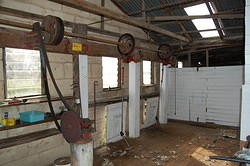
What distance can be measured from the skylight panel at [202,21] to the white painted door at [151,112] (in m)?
2.45

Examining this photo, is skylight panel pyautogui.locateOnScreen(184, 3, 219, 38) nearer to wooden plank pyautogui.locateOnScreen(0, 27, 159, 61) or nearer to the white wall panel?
the white wall panel

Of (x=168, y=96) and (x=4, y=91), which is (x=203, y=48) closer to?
(x=168, y=96)

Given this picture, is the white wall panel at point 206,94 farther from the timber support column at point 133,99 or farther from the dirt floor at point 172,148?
the timber support column at point 133,99

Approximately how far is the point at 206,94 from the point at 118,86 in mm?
2876

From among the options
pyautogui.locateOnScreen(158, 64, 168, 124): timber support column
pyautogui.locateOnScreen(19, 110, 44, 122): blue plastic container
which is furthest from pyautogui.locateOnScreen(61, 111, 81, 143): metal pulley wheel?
pyautogui.locateOnScreen(158, 64, 168, 124): timber support column

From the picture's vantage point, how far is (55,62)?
10.8 feet

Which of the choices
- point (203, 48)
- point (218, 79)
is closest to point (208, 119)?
point (218, 79)

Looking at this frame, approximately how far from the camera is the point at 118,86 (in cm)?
477

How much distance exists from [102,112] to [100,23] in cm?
198

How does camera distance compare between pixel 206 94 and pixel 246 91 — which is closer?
pixel 246 91

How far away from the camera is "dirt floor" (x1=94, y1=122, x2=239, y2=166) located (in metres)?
3.45

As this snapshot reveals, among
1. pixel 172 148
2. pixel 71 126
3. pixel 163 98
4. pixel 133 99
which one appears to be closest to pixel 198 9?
pixel 133 99

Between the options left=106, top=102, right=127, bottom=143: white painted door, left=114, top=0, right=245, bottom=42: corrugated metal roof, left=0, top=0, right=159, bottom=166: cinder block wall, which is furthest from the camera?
left=106, top=102, right=127, bottom=143: white painted door

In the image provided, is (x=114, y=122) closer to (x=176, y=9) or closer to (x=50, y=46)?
(x=50, y=46)
